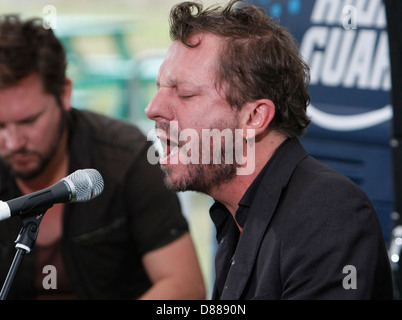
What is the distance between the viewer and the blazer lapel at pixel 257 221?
1607 millimetres

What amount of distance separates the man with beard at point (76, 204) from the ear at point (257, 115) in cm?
79

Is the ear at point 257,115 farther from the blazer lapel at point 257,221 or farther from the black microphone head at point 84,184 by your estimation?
the black microphone head at point 84,184

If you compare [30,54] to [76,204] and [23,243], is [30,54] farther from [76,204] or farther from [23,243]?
[23,243]

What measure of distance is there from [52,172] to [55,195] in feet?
3.86

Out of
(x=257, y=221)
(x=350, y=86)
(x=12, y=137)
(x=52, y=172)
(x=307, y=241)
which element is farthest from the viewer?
(x=350, y=86)

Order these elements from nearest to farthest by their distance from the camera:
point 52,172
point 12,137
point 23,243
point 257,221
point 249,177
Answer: point 23,243 < point 257,221 < point 249,177 < point 12,137 < point 52,172

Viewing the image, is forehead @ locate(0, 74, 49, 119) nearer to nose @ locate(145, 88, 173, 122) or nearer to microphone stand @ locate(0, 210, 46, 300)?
nose @ locate(145, 88, 173, 122)

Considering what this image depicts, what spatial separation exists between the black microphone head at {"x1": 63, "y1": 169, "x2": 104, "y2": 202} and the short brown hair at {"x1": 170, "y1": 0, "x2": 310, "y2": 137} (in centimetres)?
46

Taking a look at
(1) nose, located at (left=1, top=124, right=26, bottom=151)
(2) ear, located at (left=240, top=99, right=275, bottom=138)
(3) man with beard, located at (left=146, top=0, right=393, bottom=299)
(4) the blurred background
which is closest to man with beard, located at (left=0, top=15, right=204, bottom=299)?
(1) nose, located at (left=1, top=124, right=26, bottom=151)

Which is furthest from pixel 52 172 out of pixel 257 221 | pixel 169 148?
pixel 257 221

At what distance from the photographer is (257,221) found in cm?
164

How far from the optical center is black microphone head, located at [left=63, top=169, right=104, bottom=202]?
140 centimetres

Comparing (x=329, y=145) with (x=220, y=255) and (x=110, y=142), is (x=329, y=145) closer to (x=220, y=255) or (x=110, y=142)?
(x=110, y=142)
